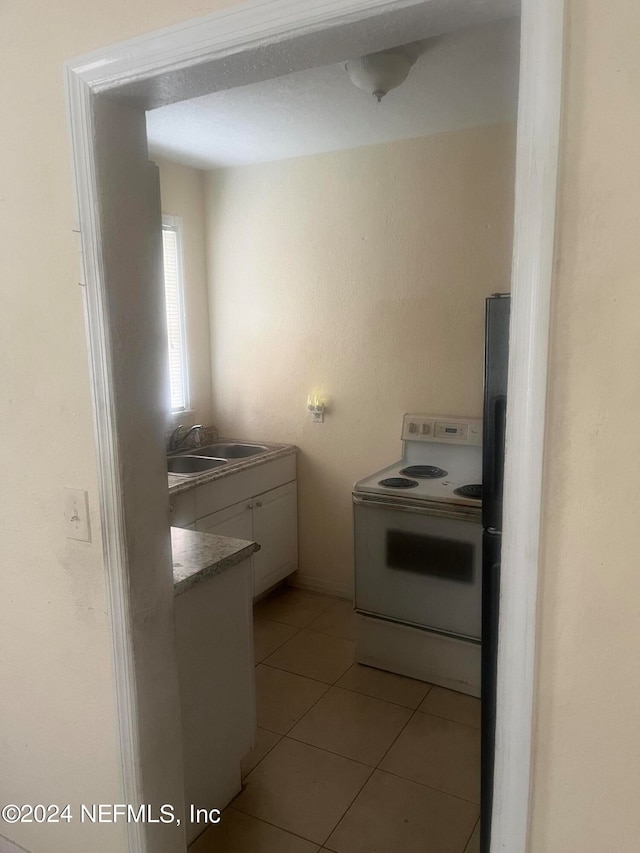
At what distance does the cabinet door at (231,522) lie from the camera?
293cm

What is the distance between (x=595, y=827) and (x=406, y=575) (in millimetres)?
1811

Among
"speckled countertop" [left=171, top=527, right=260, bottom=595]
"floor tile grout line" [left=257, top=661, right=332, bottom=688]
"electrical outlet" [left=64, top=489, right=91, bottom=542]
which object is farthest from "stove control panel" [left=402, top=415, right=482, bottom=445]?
"electrical outlet" [left=64, top=489, right=91, bottom=542]

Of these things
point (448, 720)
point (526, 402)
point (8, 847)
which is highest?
point (526, 402)

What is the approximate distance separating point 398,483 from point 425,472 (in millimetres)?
240

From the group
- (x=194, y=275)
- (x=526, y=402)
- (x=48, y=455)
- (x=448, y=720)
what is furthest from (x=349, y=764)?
(x=194, y=275)

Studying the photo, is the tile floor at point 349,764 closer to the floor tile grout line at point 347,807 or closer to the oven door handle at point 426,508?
the floor tile grout line at point 347,807

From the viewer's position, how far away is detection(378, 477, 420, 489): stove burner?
276 cm

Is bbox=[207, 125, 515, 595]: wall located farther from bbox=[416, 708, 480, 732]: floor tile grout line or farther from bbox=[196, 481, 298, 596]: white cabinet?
bbox=[416, 708, 480, 732]: floor tile grout line

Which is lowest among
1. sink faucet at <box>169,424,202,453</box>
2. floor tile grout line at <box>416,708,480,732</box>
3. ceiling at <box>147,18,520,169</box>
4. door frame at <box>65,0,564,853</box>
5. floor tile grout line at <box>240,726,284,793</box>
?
floor tile grout line at <box>416,708,480,732</box>

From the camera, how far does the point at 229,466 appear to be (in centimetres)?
307

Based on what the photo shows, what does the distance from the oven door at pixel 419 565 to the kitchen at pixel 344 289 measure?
665 millimetres

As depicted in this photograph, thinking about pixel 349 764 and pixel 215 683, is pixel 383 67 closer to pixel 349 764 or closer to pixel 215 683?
pixel 215 683

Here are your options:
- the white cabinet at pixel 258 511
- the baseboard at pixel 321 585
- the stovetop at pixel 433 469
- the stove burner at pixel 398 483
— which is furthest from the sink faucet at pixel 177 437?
the stove burner at pixel 398 483

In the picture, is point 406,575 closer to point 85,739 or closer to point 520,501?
point 85,739
